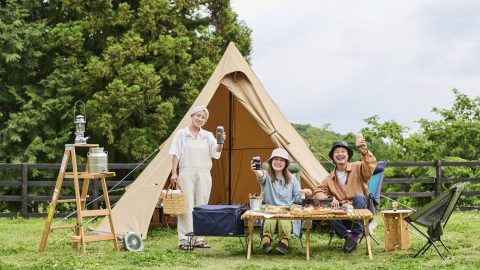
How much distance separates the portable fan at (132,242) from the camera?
25.3 ft

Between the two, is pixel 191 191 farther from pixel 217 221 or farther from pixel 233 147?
pixel 233 147

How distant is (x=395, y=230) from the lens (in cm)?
762

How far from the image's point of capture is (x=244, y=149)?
10938 mm

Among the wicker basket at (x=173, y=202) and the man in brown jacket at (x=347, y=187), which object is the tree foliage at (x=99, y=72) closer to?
the wicker basket at (x=173, y=202)

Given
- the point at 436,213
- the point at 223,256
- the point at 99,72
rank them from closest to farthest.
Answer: the point at 436,213, the point at 223,256, the point at 99,72

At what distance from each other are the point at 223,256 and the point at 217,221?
0.41m

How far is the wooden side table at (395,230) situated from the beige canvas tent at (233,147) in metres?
1.56

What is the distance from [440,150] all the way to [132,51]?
740 centimetres

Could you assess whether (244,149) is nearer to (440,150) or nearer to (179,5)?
(179,5)

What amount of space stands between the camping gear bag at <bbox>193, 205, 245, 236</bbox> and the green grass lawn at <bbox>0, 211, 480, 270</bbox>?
25cm

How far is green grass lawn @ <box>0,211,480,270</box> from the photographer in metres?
6.62

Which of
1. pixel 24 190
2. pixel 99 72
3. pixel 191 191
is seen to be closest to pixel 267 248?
pixel 191 191

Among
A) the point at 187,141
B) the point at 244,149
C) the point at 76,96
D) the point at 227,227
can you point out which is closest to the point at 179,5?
the point at 76,96

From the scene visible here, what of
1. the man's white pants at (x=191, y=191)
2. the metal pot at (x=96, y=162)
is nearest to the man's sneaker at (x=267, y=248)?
the man's white pants at (x=191, y=191)
